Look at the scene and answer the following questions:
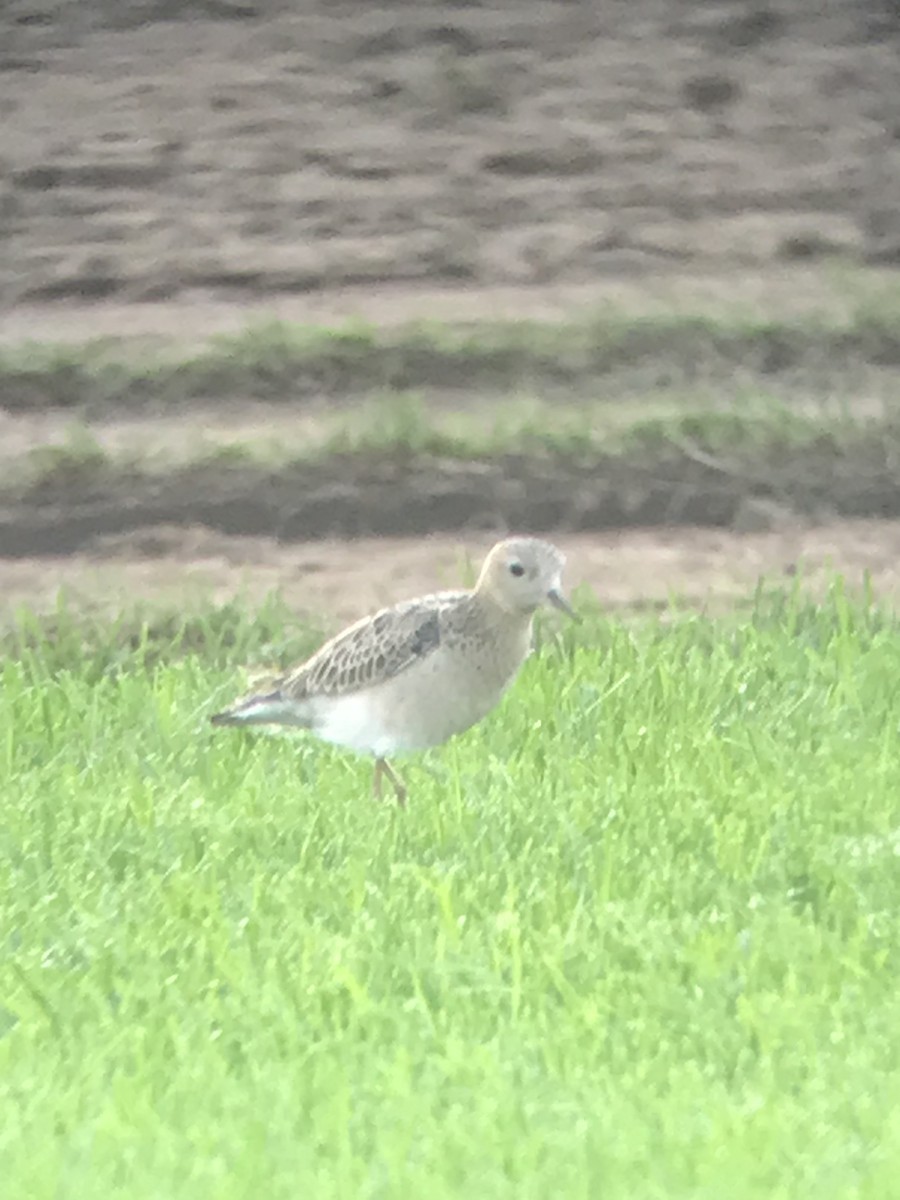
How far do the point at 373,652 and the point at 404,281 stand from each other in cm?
281

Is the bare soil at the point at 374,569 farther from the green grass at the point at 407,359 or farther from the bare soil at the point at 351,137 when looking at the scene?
the bare soil at the point at 351,137

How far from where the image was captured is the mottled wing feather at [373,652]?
250 inches

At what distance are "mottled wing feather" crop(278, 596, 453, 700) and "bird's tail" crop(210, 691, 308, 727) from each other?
3 cm

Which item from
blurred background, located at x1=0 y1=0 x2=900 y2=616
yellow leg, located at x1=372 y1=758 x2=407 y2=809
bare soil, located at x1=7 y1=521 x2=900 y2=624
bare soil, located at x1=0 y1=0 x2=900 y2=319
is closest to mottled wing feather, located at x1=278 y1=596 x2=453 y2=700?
yellow leg, located at x1=372 y1=758 x2=407 y2=809

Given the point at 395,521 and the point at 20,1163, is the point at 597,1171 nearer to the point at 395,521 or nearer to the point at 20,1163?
the point at 20,1163

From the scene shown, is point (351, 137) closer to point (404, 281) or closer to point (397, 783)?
point (404, 281)

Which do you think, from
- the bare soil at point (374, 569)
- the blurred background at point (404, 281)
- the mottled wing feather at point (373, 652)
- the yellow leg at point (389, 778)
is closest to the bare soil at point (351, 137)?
the blurred background at point (404, 281)

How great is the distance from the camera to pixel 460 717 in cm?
627

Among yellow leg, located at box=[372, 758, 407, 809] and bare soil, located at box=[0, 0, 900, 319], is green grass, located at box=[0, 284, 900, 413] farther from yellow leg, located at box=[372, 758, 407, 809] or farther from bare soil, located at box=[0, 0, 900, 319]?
yellow leg, located at box=[372, 758, 407, 809]

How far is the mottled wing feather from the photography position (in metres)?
6.34

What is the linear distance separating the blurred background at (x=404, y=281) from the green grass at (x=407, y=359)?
1cm

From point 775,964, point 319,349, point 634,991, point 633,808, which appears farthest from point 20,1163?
point 319,349

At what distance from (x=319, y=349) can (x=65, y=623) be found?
1439mm

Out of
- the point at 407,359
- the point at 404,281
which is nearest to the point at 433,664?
the point at 407,359
